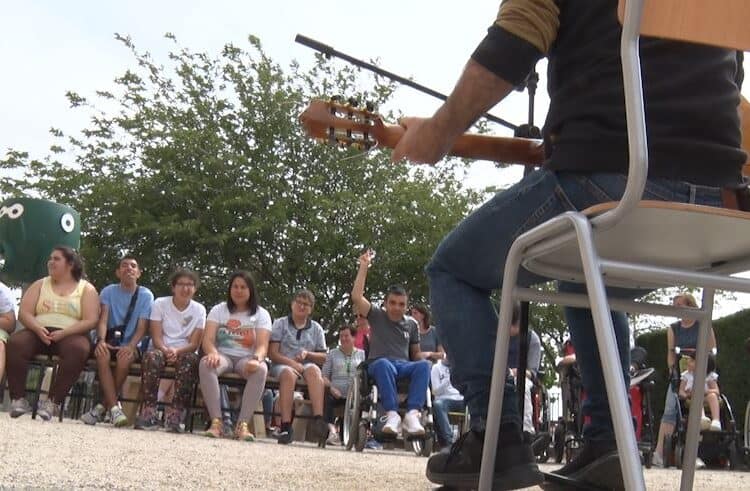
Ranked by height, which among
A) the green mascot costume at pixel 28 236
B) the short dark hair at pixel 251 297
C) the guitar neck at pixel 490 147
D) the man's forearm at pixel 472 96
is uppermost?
the green mascot costume at pixel 28 236

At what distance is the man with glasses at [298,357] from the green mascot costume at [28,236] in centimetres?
429

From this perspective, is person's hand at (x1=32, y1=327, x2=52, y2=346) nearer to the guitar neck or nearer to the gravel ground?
the gravel ground

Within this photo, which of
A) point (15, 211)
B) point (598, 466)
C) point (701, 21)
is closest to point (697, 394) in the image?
point (598, 466)

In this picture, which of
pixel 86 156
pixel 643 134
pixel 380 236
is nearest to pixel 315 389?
pixel 643 134

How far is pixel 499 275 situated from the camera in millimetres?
2311

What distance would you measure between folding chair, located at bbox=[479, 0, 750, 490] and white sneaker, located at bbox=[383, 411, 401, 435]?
5967mm

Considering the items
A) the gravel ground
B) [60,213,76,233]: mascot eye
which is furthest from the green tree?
the gravel ground

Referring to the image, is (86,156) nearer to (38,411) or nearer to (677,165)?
(38,411)

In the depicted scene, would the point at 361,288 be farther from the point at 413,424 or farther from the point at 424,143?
the point at 424,143

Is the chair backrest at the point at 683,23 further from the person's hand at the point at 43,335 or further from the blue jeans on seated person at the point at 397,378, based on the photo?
the person's hand at the point at 43,335

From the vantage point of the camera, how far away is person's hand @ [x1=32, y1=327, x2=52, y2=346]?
7.94 meters

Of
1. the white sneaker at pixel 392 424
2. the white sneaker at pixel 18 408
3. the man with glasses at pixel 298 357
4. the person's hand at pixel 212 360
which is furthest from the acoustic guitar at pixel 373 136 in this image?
the man with glasses at pixel 298 357

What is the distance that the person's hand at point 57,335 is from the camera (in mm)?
7988

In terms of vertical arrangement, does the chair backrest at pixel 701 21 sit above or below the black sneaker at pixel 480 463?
above
